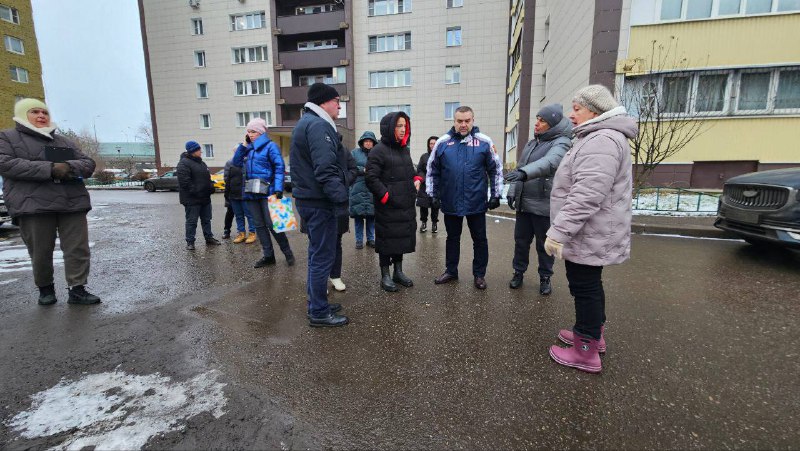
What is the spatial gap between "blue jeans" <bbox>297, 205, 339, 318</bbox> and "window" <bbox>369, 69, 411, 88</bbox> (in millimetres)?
26159

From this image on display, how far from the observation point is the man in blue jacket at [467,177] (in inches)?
163

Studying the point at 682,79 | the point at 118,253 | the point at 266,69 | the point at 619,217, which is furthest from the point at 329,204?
the point at 266,69

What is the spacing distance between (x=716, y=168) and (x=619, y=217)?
40.3ft

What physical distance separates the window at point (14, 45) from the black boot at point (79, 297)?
39.7 metres

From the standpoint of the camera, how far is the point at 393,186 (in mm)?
4047

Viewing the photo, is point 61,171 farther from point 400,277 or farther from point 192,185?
point 400,277

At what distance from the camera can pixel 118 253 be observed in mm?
6324

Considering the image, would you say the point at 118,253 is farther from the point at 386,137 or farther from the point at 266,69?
the point at 266,69

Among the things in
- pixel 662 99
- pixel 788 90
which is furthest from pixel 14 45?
pixel 788 90

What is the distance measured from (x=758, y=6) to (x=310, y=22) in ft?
85.1

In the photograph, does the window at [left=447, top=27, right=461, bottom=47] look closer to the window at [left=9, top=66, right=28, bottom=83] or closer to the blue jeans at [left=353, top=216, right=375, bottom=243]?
the blue jeans at [left=353, top=216, right=375, bottom=243]

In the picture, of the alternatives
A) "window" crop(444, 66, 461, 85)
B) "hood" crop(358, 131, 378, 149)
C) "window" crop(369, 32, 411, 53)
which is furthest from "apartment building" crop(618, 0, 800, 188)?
"window" crop(369, 32, 411, 53)

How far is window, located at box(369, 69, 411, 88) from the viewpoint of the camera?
1077 inches

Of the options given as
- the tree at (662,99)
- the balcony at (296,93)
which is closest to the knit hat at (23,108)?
the tree at (662,99)
